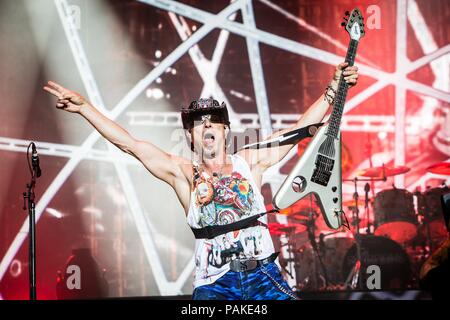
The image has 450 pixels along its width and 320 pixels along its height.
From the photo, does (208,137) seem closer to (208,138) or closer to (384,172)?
(208,138)

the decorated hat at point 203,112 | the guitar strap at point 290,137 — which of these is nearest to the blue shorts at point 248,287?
the guitar strap at point 290,137

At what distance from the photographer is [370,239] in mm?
6328

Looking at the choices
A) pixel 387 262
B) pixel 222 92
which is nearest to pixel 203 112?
pixel 222 92

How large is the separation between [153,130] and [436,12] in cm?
327

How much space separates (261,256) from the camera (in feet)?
11.0

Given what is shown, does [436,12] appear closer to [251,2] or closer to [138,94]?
[251,2]

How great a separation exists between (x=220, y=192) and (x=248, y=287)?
57cm

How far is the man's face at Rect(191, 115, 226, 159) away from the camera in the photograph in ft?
12.2

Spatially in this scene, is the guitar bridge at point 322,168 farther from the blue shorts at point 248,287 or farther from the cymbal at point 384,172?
the cymbal at point 384,172

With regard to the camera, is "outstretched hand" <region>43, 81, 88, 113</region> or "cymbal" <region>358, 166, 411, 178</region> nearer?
"outstretched hand" <region>43, 81, 88, 113</region>

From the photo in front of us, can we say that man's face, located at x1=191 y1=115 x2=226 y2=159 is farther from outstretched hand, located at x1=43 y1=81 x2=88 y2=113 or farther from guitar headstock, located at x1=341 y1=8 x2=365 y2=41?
guitar headstock, located at x1=341 y1=8 x2=365 y2=41

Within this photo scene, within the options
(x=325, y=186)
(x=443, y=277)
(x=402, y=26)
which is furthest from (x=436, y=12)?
(x=443, y=277)

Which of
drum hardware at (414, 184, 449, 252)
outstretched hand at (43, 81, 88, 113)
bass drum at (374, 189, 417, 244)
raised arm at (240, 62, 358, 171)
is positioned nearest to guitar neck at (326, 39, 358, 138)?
raised arm at (240, 62, 358, 171)

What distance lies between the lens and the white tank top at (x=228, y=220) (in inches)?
132
